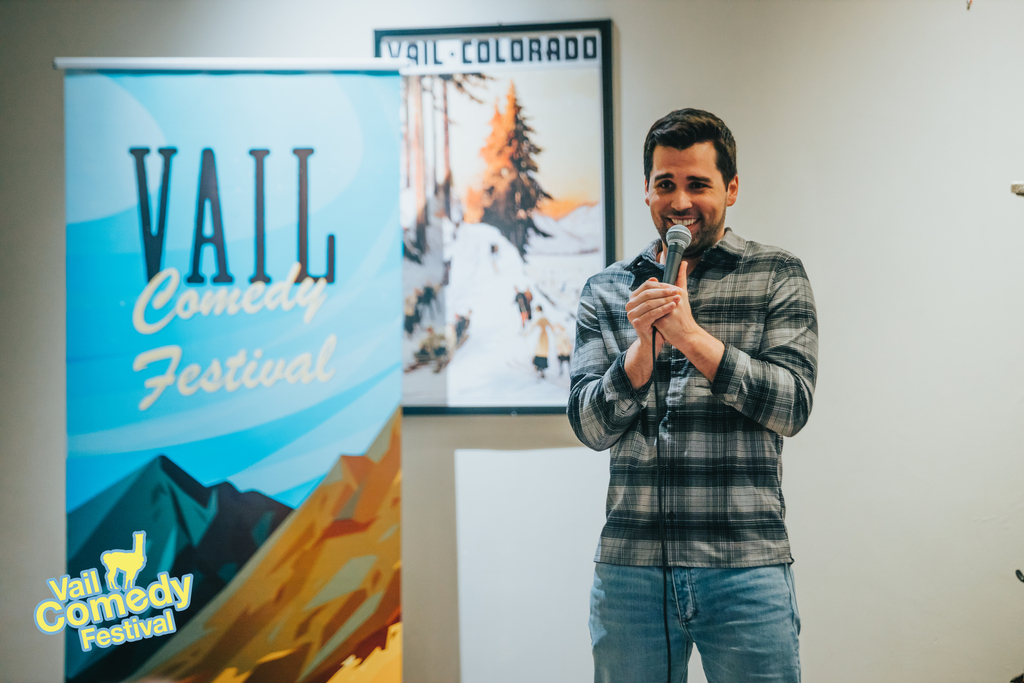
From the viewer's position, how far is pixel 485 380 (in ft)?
6.34

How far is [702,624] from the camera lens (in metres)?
1.15

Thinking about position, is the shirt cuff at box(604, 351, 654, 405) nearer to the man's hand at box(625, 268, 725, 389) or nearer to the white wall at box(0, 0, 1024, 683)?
the man's hand at box(625, 268, 725, 389)

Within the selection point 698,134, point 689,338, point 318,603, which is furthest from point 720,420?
point 318,603

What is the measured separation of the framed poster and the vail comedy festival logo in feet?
2.61

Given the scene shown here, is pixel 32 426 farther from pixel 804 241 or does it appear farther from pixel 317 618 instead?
pixel 804 241

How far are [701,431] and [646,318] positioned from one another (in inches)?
10.4

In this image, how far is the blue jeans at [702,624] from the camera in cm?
111

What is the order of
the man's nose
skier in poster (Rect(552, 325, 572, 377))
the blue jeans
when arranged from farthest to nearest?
skier in poster (Rect(552, 325, 572, 377)) < the man's nose < the blue jeans

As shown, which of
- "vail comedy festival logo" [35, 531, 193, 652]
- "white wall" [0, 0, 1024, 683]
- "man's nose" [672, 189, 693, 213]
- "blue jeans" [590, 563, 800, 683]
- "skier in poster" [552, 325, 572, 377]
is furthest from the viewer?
"skier in poster" [552, 325, 572, 377]

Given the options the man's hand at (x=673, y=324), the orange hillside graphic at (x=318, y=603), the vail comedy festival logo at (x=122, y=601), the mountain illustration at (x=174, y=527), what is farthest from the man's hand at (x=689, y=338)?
the vail comedy festival logo at (x=122, y=601)

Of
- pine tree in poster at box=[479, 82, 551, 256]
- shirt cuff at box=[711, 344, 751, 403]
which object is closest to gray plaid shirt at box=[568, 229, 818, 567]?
shirt cuff at box=[711, 344, 751, 403]

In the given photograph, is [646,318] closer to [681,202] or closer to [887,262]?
[681,202]

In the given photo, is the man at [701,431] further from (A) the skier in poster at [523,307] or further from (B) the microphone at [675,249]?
(A) the skier in poster at [523,307]

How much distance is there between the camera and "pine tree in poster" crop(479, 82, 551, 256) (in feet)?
6.29
